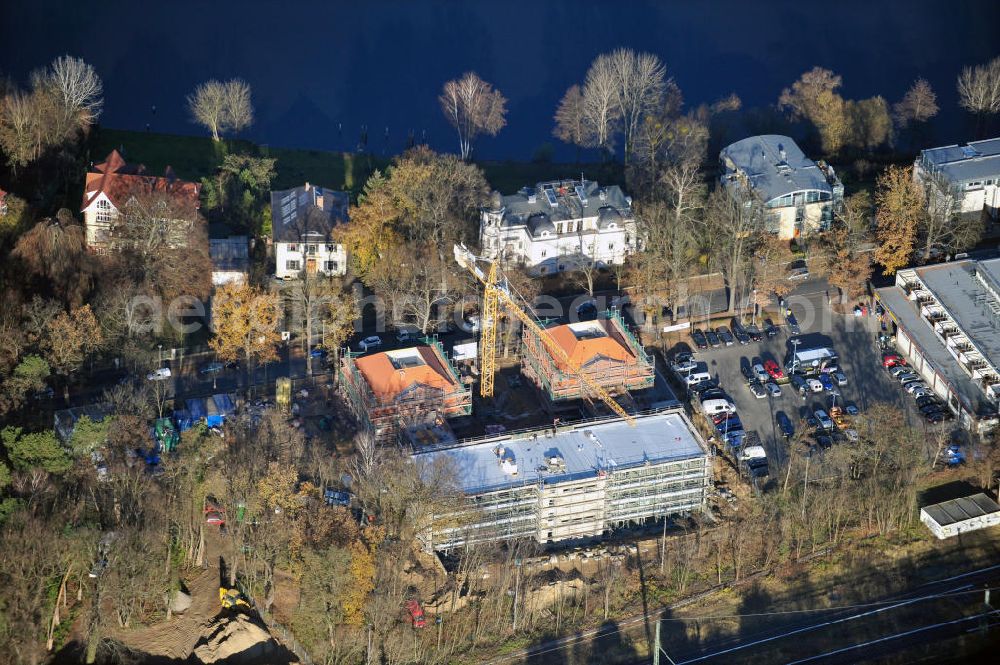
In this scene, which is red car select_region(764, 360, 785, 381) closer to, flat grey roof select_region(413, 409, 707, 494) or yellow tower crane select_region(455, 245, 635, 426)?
flat grey roof select_region(413, 409, 707, 494)

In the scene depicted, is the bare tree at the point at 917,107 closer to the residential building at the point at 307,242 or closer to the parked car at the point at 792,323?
the parked car at the point at 792,323

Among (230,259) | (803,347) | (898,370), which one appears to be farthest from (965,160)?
(230,259)

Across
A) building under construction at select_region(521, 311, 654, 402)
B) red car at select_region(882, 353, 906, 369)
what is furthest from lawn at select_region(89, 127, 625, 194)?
red car at select_region(882, 353, 906, 369)

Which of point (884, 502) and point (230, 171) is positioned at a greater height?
point (230, 171)

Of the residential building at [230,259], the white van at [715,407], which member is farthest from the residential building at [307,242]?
the white van at [715,407]

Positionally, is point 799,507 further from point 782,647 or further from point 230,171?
point 230,171

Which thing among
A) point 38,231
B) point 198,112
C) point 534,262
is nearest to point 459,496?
point 534,262
